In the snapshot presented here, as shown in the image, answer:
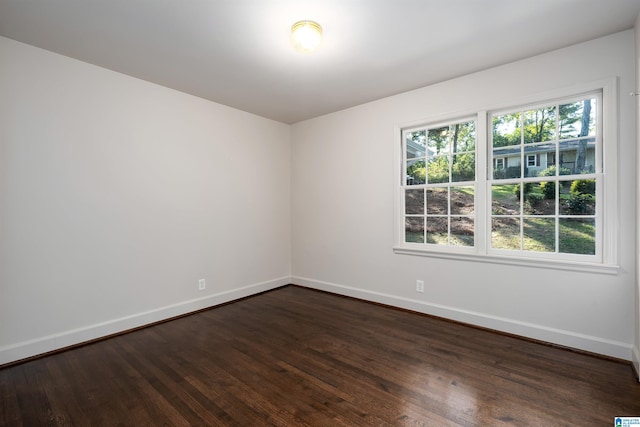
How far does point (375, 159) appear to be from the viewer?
4.05m

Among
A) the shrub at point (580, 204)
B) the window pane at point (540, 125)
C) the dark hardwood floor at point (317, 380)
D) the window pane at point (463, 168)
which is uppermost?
the window pane at point (540, 125)

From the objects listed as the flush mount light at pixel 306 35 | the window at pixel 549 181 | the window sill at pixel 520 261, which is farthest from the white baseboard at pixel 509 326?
the flush mount light at pixel 306 35

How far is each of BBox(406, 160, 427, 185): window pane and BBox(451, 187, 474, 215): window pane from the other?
16.2 inches

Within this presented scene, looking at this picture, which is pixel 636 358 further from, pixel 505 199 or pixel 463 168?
pixel 463 168

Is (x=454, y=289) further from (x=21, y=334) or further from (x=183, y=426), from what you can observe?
(x=21, y=334)

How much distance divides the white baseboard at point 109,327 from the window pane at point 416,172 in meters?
2.72

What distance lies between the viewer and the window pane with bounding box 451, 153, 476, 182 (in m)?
3.37

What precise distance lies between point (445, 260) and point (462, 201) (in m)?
0.70

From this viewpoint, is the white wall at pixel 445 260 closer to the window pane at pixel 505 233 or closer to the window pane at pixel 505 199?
the window pane at pixel 505 233

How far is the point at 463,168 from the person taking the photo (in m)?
3.44

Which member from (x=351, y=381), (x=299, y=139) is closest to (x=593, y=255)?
(x=351, y=381)

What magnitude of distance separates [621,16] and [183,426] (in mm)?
4144

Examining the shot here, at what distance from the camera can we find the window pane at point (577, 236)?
2.70 meters

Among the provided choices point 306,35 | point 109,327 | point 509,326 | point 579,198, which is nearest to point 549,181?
point 579,198
